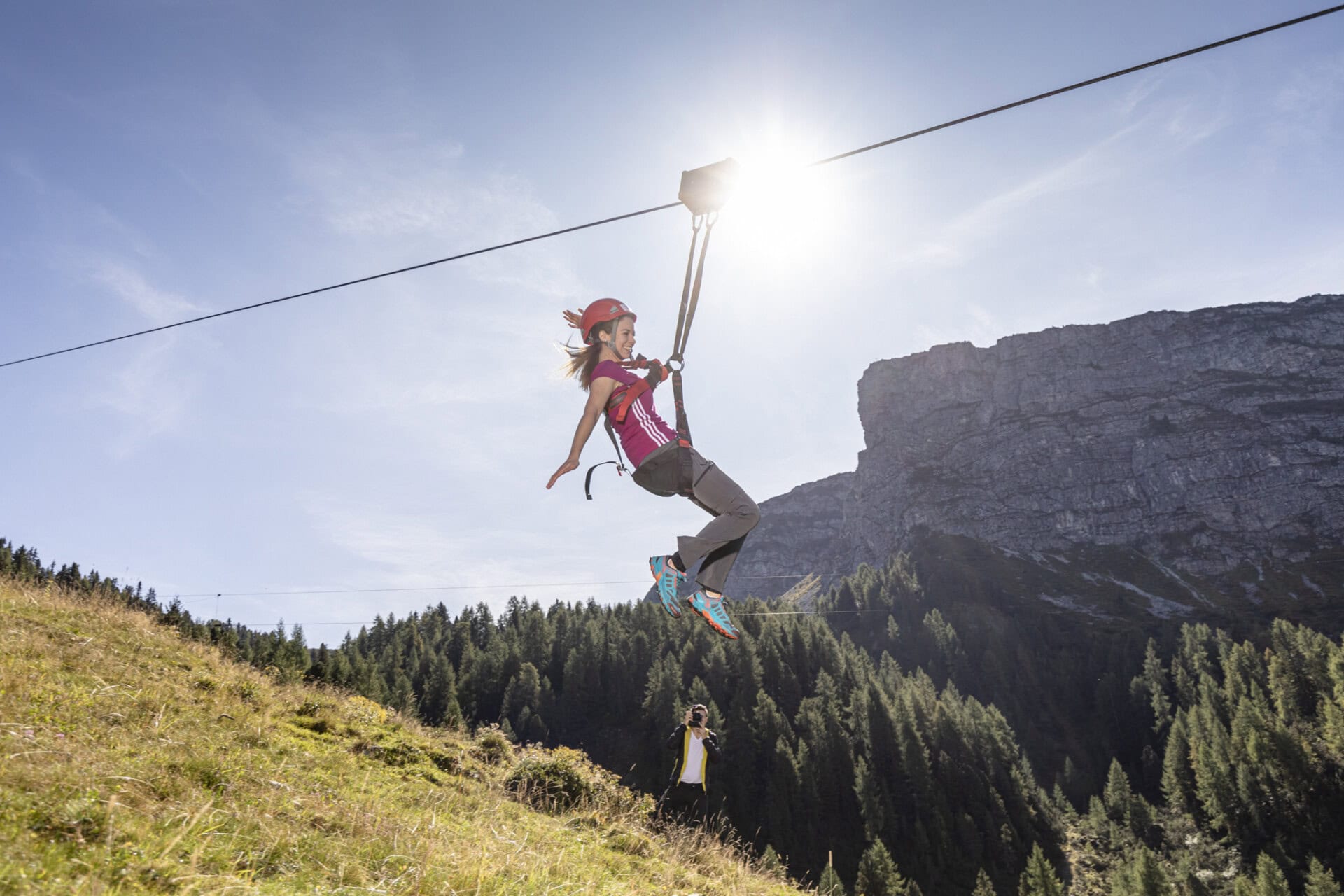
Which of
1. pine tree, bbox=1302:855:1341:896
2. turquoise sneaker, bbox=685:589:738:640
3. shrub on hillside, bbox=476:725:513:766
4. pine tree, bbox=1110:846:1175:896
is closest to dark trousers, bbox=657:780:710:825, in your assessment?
shrub on hillside, bbox=476:725:513:766

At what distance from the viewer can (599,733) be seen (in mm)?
94812

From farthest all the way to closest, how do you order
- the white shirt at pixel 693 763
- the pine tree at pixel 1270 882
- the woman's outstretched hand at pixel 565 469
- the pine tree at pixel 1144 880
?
1. the pine tree at pixel 1144 880
2. the pine tree at pixel 1270 882
3. the white shirt at pixel 693 763
4. the woman's outstretched hand at pixel 565 469

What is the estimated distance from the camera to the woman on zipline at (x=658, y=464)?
5883 millimetres

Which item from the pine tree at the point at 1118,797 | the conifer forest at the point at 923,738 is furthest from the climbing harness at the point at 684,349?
the pine tree at the point at 1118,797

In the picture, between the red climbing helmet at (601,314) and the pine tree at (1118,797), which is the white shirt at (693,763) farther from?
the pine tree at (1118,797)

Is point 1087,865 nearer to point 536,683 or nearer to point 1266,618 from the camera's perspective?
point 536,683

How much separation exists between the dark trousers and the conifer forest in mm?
43920

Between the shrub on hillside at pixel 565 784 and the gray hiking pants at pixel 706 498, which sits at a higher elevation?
the gray hiking pants at pixel 706 498

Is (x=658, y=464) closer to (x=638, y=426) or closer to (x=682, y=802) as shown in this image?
(x=638, y=426)

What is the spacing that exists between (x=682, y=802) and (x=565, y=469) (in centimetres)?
848

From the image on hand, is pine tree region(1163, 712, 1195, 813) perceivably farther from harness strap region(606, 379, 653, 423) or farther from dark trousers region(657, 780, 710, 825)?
harness strap region(606, 379, 653, 423)

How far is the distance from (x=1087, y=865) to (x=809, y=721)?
34780 millimetres

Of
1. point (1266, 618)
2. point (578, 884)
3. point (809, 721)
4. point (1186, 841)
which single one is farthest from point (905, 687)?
point (1266, 618)

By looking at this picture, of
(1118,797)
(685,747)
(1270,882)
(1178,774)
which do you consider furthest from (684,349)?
(1178,774)
